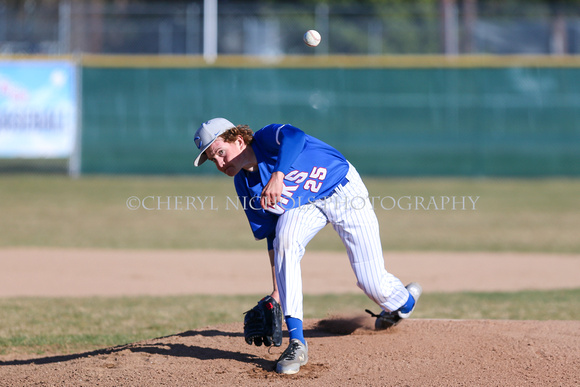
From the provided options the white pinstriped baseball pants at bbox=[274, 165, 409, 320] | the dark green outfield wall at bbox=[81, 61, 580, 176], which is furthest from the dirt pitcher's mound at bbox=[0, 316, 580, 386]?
the dark green outfield wall at bbox=[81, 61, 580, 176]

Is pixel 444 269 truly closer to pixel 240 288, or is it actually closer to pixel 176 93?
pixel 240 288

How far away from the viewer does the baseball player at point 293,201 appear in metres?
3.55

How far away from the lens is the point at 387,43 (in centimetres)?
1655

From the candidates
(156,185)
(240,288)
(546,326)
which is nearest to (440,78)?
(156,185)

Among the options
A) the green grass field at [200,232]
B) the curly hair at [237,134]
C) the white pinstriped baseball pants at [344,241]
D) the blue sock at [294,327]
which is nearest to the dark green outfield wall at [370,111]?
the green grass field at [200,232]

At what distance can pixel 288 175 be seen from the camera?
3719 mm

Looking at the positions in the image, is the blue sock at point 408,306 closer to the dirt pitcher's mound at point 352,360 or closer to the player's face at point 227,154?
the dirt pitcher's mound at point 352,360

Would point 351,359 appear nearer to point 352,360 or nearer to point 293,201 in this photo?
point 352,360

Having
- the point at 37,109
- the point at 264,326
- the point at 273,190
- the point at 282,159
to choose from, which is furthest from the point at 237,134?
the point at 37,109

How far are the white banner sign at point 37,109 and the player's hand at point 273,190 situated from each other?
1251 centimetres

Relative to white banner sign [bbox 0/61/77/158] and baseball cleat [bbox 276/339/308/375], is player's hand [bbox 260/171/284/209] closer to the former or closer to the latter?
baseball cleat [bbox 276/339/308/375]

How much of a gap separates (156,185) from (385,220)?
196 inches

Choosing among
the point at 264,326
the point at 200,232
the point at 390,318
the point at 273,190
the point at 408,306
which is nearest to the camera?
the point at 273,190

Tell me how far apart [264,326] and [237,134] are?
39.8 inches
